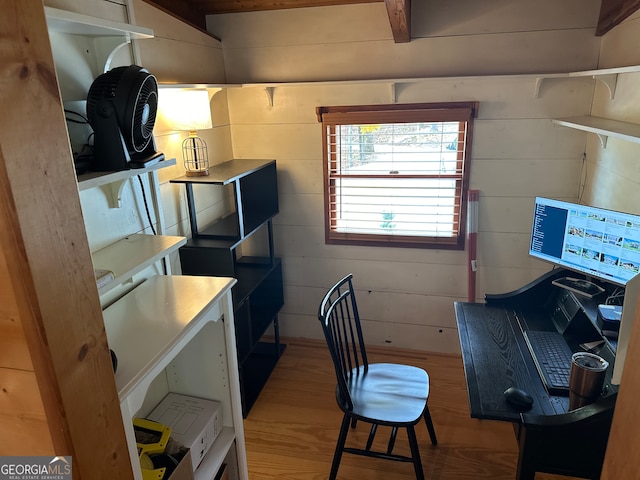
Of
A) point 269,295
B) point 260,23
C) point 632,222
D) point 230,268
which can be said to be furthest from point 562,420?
point 260,23

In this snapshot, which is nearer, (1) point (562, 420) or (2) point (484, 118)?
(1) point (562, 420)

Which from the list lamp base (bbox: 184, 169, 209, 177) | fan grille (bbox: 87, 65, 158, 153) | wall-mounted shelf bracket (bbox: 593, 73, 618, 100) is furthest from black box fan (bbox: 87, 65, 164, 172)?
wall-mounted shelf bracket (bbox: 593, 73, 618, 100)

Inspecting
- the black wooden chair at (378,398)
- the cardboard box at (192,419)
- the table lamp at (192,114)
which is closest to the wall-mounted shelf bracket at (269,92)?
the table lamp at (192,114)

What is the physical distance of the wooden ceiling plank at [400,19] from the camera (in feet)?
7.02

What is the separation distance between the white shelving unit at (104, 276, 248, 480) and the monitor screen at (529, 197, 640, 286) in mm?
1418

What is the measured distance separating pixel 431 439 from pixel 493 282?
108 cm

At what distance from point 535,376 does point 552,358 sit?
14 cm

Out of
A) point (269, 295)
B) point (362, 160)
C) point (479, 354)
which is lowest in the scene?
point (269, 295)

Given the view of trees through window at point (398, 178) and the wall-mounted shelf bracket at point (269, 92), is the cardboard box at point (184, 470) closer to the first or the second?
the view of trees through window at point (398, 178)

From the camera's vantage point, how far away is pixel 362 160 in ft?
9.34

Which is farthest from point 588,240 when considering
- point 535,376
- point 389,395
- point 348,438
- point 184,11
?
point 184,11

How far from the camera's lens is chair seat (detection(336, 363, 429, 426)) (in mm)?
1869

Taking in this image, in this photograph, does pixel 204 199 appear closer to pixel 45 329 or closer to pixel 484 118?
pixel 484 118

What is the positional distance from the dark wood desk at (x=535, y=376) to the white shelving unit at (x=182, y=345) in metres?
0.90
